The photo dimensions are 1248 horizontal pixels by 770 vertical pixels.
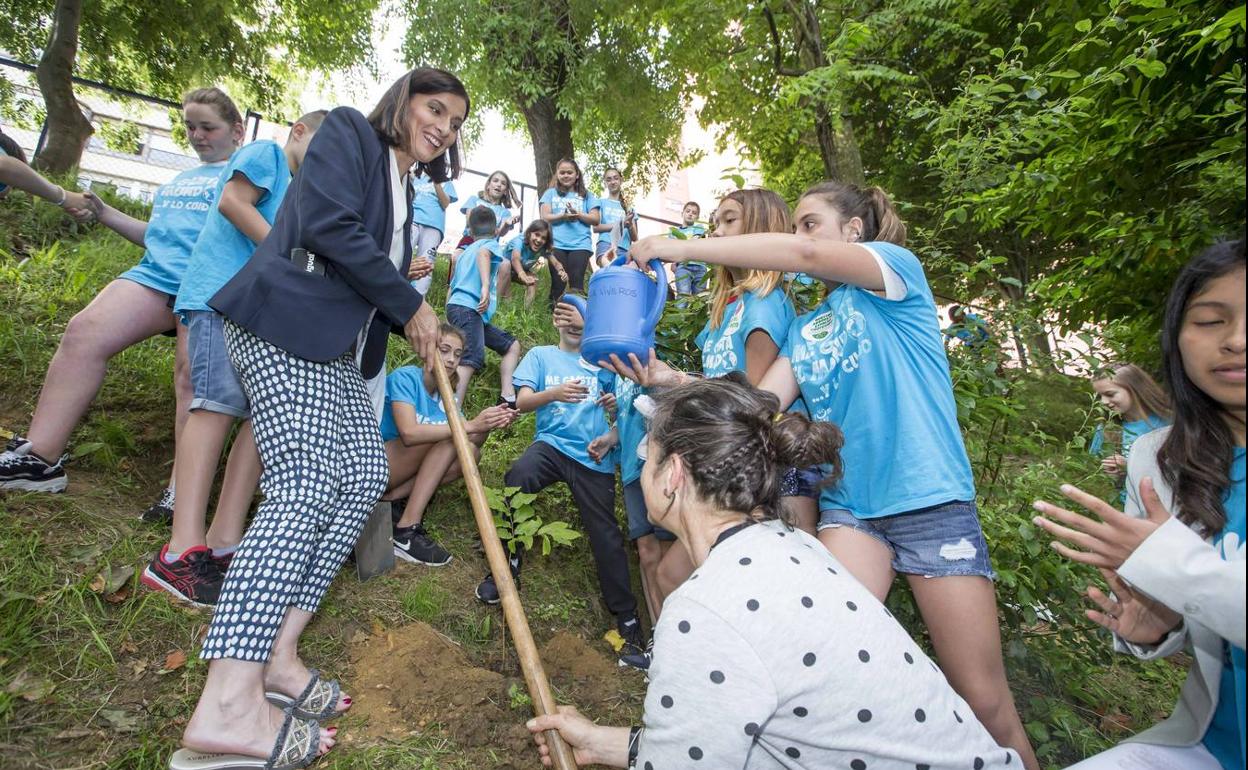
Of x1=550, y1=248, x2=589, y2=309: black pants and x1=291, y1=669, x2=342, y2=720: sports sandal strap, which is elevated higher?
x1=550, y1=248, x2=589, y2=309: black pants

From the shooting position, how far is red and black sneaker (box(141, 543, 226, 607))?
7.45 feet

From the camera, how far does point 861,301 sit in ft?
6.78

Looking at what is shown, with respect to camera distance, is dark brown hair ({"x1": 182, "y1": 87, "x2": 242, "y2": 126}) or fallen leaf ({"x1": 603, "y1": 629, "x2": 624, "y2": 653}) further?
fallen leaf ({"x1": 603, "y1": 629, "x2": 624, "y2": 653})

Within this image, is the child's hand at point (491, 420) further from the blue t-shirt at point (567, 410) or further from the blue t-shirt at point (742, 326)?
the blue t-shirt at point (742, 326)

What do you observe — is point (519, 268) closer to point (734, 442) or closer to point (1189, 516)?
point (734, 442)

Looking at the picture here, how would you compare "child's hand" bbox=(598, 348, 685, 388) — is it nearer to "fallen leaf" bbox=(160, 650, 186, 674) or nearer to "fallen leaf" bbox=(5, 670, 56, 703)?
"fallen leaf" bbox=(160, 650, 186, 674)

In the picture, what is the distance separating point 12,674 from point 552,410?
2.27 metres

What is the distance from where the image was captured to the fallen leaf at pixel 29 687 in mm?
1867

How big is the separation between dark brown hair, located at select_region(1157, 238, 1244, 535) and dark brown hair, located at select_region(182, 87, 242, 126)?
3.23 m

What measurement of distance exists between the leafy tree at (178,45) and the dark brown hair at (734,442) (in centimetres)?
804

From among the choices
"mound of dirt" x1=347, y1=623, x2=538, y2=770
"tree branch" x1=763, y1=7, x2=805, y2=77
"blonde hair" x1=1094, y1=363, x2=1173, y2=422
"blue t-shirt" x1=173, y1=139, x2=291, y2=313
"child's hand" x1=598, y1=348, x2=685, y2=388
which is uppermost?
"tree branch" x1=763, y1=7, x2=805, y2=77

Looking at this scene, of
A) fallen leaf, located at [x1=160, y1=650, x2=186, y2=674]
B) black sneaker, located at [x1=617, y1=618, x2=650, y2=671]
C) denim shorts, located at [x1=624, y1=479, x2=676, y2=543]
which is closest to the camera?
fallen leaf, located at [x1=160, y1=650, x2=186, y2=674]

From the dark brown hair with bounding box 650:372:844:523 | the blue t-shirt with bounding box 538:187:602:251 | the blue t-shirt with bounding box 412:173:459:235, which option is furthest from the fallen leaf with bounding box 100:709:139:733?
the blue t-shirt with bounding box 538:187:602:251

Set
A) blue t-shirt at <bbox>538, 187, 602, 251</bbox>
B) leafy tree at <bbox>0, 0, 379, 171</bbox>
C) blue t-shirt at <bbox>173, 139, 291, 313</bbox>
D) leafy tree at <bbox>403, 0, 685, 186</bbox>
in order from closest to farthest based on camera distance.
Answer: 1. blue t-shirt at <bbox>173, 139, 291, 313</bbox>
2. leafy tree at <bbox>0, 0, 379, 171</bbox>
3. blue t-shirt at <bbox>538, 187, 602, 251</bbox>
4. leafy tree at <bbox>403, 0, 685, 186</bbox>
